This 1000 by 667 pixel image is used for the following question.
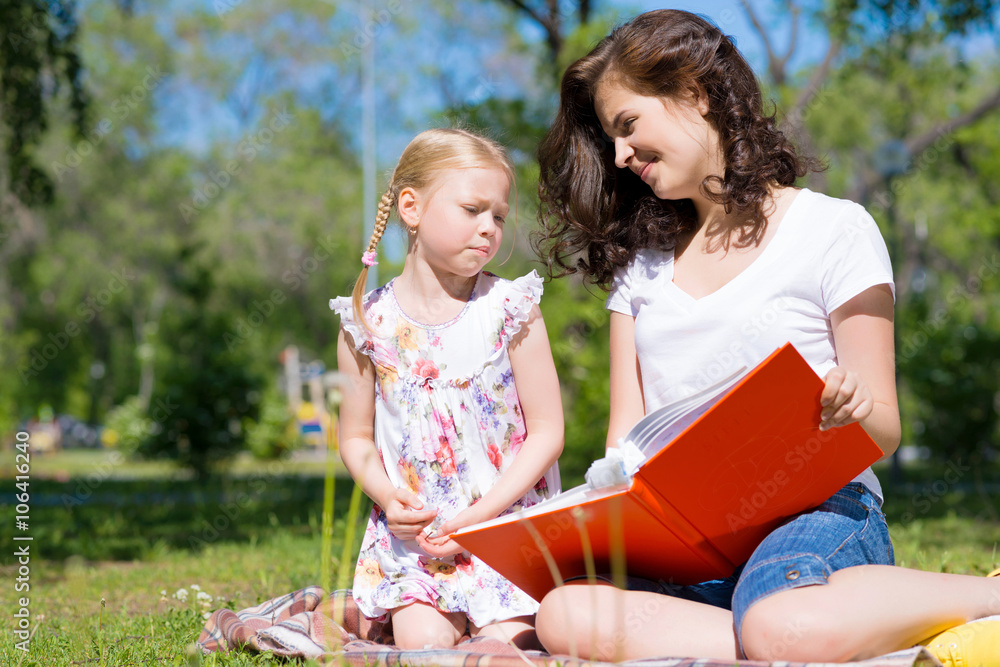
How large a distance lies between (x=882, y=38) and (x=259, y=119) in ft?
70.6

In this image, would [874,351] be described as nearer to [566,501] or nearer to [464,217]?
[566,501]

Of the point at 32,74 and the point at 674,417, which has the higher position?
the point at 32,74

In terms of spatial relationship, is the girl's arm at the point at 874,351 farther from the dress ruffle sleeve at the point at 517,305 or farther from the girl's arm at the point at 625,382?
the dress ruffle sleeve at the point at 517,305

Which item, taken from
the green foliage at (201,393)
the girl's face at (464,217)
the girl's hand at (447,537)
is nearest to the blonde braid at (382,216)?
the girl's face at (464,217)

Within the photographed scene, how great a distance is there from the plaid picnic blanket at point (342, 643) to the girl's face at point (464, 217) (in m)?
0.93

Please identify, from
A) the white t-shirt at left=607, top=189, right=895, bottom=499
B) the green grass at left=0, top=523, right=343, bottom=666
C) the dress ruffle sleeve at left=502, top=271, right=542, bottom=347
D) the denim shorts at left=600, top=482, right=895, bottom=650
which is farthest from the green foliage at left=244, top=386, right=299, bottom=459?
the denim shorts at left=600, top=482, right=895, bottom=650

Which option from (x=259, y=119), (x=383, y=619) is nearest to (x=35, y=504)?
(x=383, y=619)

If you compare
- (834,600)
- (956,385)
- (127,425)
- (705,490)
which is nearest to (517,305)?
(705,490)

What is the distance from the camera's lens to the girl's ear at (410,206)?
2.51 metres

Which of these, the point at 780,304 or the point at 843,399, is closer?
the point at 843,399

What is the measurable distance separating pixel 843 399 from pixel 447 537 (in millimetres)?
1057

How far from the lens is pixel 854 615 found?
5.52 feet

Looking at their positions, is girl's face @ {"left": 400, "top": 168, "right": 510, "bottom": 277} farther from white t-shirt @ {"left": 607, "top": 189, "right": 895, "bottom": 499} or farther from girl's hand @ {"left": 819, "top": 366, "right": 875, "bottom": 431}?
girl's hand @ {"left": 819, "top": 366, "right": 875, "bottom": 431}

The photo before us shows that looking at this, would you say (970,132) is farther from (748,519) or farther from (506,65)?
(748,519)
